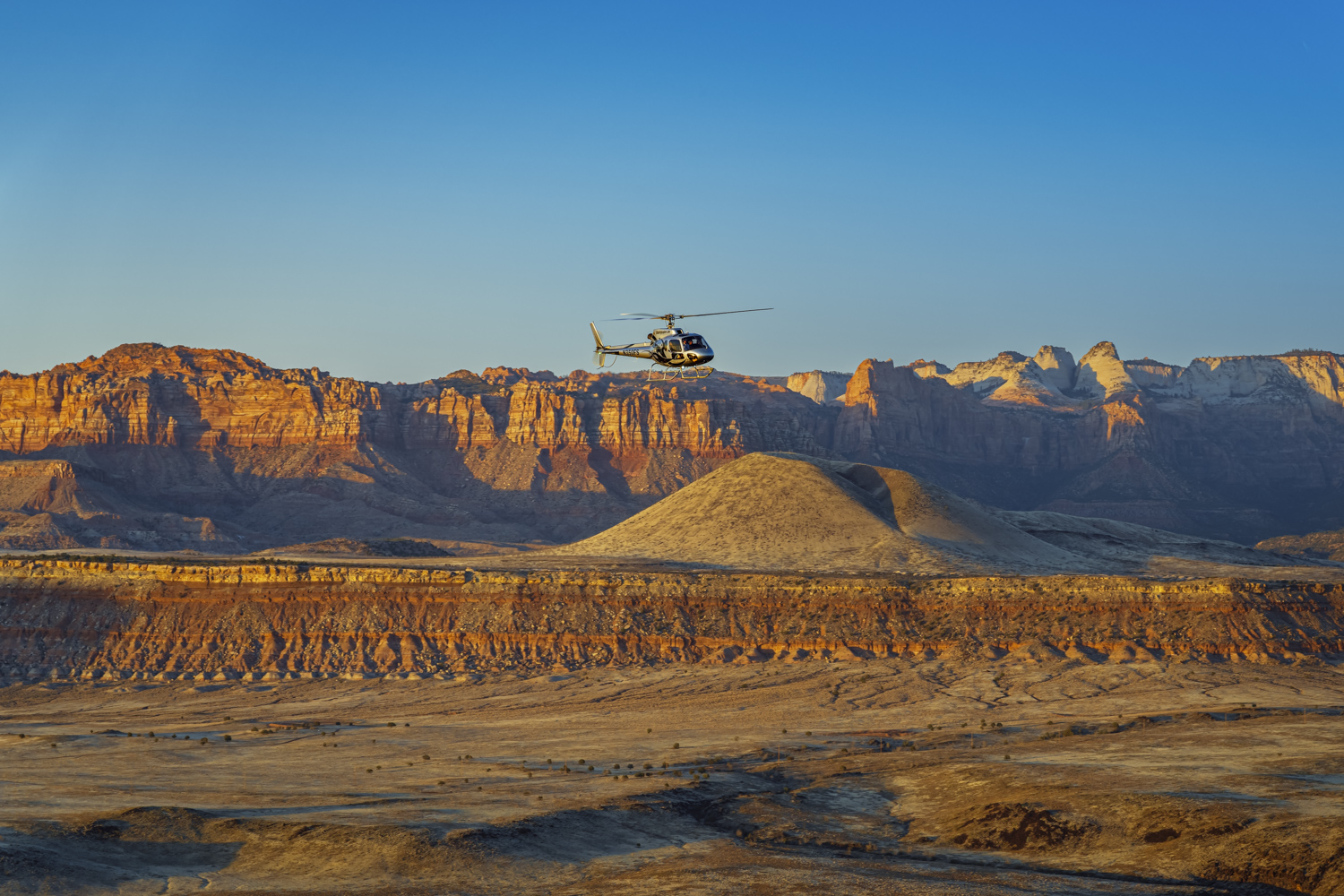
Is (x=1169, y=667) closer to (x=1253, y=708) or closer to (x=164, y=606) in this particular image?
(x=1253, y=708)

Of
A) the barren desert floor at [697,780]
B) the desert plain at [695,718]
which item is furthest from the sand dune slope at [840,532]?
the barren desert floor at [697,780]

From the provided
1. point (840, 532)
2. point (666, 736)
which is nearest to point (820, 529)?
point (840, 532)

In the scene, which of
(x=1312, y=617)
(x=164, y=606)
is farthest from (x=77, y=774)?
(x=1312, y=617)

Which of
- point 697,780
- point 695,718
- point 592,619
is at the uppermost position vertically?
point 592,619

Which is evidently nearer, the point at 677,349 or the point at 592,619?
the point at 677,349

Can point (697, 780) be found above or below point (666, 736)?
above

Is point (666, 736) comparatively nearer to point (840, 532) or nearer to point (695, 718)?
point (695, 718)
